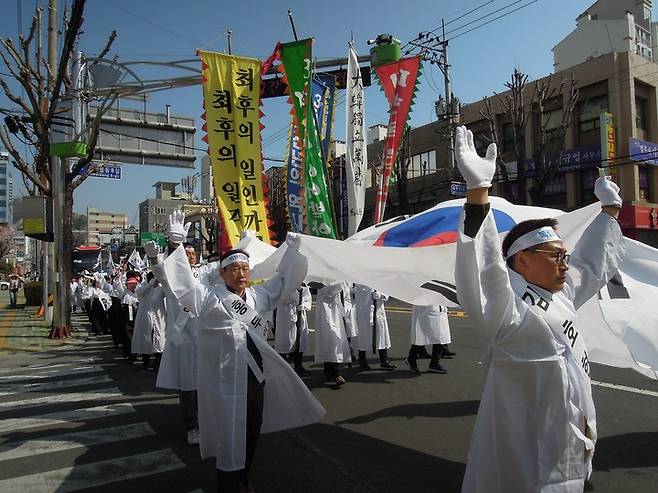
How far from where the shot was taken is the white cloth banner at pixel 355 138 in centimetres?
751

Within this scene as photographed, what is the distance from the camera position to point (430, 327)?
289 inches

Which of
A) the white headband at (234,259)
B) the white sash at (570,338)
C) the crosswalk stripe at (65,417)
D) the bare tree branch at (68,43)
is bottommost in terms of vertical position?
the crosswalk stripe at (65,417)

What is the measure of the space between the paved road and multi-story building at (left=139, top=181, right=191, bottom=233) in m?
68.0

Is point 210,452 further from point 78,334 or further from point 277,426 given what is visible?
point 78,334

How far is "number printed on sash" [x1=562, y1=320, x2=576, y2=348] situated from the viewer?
2504mm

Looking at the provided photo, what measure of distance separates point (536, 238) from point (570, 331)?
0.52m

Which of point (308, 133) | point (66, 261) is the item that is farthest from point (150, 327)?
point (66, 261)

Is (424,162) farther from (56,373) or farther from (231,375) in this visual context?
(231,375)

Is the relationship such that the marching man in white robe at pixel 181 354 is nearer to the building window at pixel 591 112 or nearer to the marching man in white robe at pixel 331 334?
the marching man in white robe at pixel 331 334

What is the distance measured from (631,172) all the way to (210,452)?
22301 millimetres

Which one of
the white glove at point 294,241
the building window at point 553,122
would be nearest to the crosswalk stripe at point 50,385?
the white glove at point 294,241

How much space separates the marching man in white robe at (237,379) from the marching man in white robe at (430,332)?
12.0 feet

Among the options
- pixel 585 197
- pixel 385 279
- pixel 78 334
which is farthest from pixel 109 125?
pixel 585 197

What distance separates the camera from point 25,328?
51.2 ft
